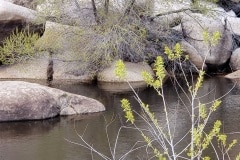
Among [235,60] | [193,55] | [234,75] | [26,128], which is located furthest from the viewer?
[235,60]

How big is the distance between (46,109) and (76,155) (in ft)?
10.2

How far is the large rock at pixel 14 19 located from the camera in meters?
18.1

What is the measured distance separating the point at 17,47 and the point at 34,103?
7.25m

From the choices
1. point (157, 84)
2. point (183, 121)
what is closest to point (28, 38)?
point (183, 121)

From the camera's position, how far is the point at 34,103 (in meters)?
11.9

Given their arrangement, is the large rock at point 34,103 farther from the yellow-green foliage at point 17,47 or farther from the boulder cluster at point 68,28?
the yellow-green foliage at point 17,47

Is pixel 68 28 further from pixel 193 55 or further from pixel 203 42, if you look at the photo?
pixel 203 42

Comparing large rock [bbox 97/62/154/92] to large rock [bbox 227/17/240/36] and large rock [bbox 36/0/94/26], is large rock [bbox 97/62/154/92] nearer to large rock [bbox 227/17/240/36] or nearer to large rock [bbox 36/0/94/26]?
large rock [bbox 36/0/94/26]

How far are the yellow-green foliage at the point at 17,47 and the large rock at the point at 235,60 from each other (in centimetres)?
784

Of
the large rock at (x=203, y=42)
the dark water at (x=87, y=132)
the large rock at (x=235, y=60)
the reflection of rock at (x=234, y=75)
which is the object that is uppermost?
the large rock at (x=203, y=42)

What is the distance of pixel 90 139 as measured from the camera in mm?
10445

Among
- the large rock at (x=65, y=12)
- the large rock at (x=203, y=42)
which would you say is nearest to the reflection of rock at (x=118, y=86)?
the large rock at (x=65, y=12)

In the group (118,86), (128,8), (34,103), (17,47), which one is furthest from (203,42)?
(34,103)

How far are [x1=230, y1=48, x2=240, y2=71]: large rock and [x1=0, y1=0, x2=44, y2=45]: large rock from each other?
769cm
